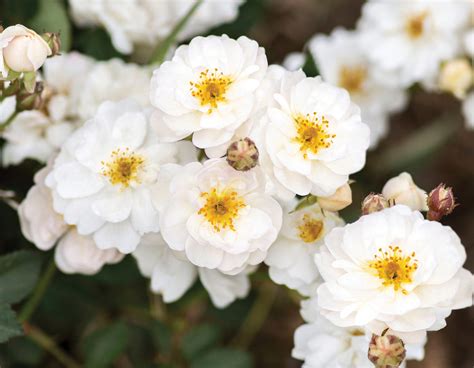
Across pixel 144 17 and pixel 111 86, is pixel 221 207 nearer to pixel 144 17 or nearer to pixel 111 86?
pixel 111 86

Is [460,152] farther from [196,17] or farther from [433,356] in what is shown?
[196,17]

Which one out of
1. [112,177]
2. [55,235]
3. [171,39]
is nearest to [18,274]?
[55,235]

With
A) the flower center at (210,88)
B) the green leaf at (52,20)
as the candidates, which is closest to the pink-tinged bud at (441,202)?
the flower center at (210,88)

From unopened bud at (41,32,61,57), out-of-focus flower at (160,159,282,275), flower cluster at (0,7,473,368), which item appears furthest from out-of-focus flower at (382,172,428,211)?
unopened bud at (41,32,61,57)

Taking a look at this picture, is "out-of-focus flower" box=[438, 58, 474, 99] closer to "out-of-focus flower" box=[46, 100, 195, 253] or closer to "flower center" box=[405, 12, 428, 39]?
"flower center" box=[405, 12, 428, 39]

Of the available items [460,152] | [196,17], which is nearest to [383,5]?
[196,17]

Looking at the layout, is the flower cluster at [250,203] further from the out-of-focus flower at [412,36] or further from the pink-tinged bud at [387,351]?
the out-of-focus flower at [412,36]
